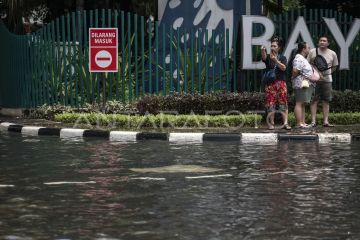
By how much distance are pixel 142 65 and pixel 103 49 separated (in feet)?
4.03

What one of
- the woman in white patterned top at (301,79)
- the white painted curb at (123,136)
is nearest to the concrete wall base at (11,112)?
the white painted curb at (123,136)

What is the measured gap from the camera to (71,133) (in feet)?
55.2

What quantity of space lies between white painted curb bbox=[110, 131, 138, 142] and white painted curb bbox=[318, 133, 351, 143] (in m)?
3.32

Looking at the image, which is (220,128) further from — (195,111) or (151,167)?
(151,167)

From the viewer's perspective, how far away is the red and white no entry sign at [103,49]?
18328 mm

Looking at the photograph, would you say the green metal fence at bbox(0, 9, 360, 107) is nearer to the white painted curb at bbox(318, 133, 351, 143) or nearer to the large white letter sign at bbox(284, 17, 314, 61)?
the large white letter sign at bbox(284, 17, 314, 61)

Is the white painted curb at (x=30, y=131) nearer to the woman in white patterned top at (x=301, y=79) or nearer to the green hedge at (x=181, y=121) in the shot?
the green hedge at (x=181, y=121)

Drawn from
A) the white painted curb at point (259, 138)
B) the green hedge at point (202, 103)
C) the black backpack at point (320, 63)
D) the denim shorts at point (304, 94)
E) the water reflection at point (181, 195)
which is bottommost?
the water reflection at point (181, 195)

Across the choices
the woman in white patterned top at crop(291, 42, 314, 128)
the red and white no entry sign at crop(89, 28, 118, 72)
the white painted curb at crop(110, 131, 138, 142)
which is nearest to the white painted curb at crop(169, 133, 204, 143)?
the white painted curb at crop(110, 131, 138, 142)

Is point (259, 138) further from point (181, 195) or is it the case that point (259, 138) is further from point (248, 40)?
point (181, 195)

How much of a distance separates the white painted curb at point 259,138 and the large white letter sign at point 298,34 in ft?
14.8

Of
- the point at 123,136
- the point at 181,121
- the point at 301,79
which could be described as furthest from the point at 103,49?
the point at 301,79

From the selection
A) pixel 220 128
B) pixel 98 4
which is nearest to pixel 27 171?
pixel 220 128

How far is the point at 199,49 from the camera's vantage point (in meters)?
19.4
